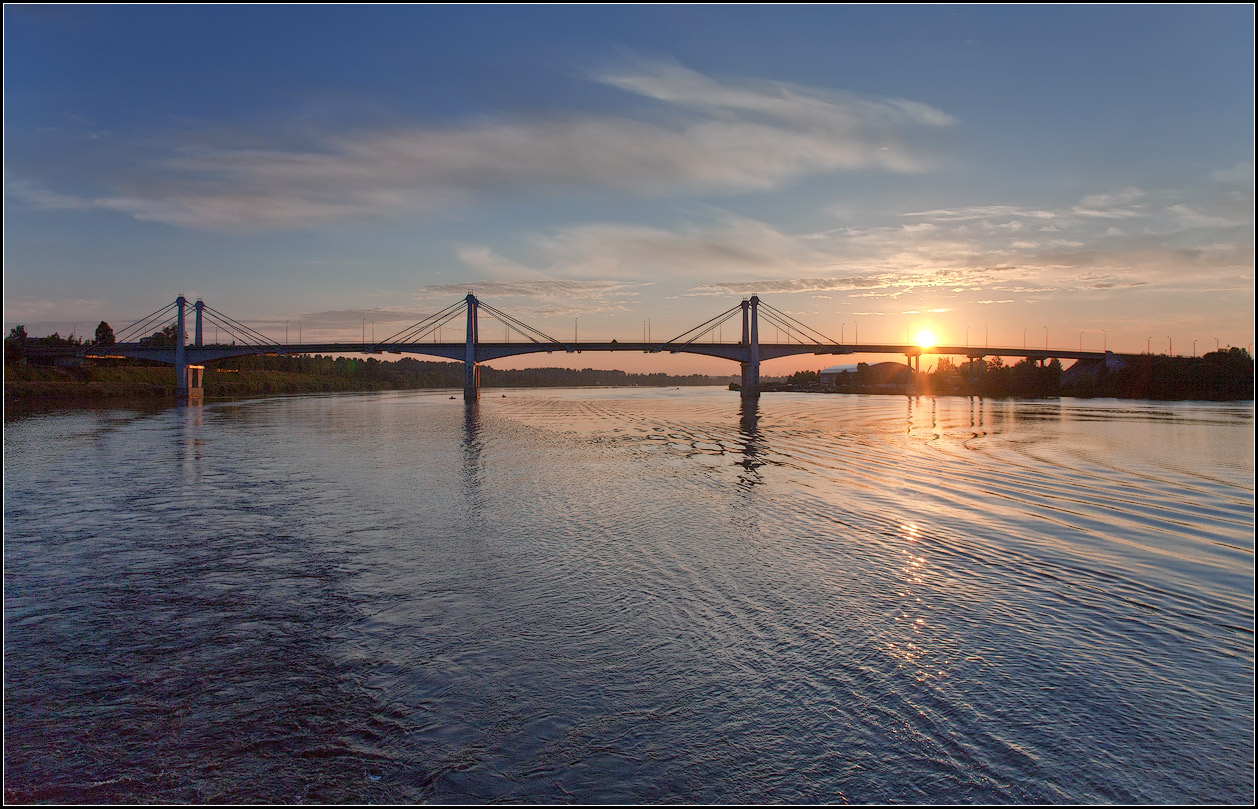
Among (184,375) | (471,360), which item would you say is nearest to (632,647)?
(471,360)

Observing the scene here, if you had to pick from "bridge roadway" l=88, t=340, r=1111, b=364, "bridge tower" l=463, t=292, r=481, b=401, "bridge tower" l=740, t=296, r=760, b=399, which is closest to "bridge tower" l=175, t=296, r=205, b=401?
"bridge roadway" l=88, t=340, r=1111, b=364

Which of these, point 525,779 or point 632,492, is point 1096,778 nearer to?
point 525,779

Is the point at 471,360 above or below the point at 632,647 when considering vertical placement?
above

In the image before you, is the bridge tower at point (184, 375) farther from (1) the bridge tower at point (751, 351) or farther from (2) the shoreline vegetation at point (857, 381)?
(1) the bridge tower at point (751, 351)

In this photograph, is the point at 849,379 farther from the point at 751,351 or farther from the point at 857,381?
the point at 751,351

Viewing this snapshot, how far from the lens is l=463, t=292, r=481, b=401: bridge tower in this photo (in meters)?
92.5

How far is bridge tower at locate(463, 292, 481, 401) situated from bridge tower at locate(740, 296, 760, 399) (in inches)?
1480

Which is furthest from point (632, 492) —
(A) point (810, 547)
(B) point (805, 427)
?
(B) point (805, 427)

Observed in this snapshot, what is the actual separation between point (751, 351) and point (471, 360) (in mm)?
40355

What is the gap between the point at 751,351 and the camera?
101812mm

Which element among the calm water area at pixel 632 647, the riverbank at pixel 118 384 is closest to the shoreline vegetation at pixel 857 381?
the riverbank at pixel 118 384

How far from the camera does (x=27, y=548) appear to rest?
11.4 m

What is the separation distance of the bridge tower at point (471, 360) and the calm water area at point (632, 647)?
250 ft

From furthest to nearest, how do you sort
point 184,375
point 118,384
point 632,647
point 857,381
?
point 857,381
point 118,384
point 184,375
point 632,647
